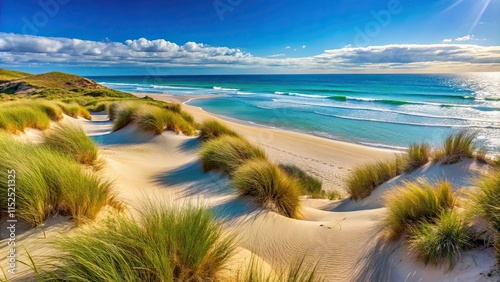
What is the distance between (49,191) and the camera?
3.54 metres

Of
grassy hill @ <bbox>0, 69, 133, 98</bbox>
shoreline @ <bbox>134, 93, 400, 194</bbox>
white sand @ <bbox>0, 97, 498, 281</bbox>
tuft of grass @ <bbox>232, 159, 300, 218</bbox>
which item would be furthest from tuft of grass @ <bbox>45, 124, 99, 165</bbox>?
grassy hill @ <bbox>0, 69, 133, 98</bbox>

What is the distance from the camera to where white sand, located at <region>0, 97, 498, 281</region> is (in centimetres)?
325

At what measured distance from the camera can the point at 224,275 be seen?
2.79m

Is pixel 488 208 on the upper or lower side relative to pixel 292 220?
upper

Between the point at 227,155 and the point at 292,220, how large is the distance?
3.03m

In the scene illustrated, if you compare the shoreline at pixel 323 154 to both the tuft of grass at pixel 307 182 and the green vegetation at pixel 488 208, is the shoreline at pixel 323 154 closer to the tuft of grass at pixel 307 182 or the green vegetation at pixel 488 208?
the tuft of grass at pixel 307 182

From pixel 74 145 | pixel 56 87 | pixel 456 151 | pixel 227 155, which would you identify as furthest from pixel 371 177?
pixel 56 87

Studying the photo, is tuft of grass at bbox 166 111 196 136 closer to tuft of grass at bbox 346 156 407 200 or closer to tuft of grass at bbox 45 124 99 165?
tuft of grass at bbox 45 124 99 165

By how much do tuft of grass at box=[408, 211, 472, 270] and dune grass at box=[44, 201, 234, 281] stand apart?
2.11 meters

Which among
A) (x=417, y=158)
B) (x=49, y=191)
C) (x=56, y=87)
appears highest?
(x=49, y=191)

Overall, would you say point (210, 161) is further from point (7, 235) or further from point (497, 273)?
point (497, 273)

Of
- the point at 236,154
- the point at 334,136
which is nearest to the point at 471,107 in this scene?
the point at 334,136

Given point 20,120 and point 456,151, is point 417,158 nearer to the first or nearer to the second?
point 456,151

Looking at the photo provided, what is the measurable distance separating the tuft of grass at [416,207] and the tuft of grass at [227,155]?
13.2 ft
